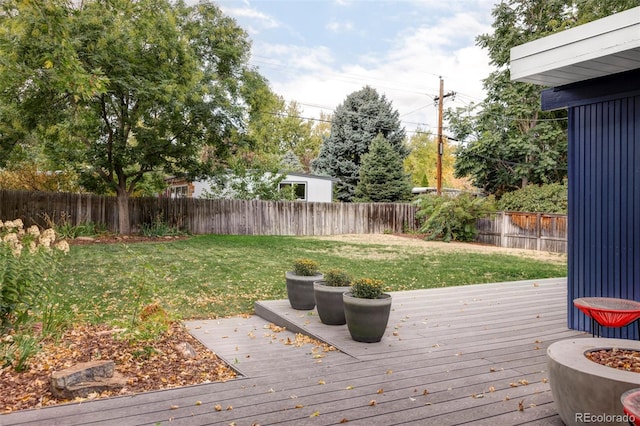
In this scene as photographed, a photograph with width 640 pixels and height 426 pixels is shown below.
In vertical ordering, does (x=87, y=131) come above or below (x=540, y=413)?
above

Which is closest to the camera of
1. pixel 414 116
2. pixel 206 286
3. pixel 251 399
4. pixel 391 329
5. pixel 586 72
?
pixel 251 399

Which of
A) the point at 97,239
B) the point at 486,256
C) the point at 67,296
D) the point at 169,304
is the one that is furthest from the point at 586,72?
the point at 97,239

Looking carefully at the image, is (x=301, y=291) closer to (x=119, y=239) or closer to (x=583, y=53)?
(x=583, y=53)

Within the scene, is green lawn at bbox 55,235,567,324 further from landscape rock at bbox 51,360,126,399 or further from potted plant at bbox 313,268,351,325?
potted plant at bbox 313,268,351,325

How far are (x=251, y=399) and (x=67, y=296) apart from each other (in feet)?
14.3

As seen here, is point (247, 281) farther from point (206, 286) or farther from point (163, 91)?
point (163, 91)

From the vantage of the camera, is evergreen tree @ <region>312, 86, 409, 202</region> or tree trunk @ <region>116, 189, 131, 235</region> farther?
evergreen tree @ <region>312, 86, 409, 202</region>

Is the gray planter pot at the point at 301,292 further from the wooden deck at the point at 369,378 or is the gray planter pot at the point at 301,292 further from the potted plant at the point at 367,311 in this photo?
the potted plant at the point at 367,311

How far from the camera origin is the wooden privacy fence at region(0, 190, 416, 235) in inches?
557

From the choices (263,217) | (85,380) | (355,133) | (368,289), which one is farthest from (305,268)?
(355,133)

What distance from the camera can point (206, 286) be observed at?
723 cm

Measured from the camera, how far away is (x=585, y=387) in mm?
2287

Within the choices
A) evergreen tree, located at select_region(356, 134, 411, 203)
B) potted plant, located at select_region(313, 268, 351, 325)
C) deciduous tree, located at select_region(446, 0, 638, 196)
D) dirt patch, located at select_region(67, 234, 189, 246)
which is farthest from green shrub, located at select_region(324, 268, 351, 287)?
evergreen tree, located at select_region(356, 134, 411, 203)

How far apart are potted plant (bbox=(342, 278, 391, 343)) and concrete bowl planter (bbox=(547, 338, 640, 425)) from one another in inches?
63.7
